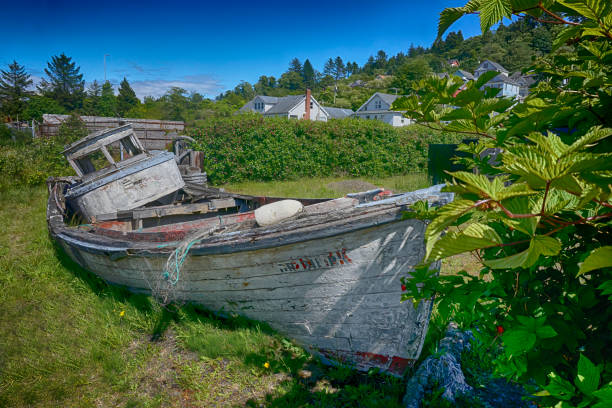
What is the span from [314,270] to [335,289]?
29 cm

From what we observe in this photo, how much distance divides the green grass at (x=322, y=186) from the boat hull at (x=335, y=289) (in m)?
8.03

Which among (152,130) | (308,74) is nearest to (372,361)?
(152,130)

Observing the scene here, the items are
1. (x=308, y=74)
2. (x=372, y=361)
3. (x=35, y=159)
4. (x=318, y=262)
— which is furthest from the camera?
(x=308, y=74)

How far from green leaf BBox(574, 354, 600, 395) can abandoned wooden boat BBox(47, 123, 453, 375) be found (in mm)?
1605

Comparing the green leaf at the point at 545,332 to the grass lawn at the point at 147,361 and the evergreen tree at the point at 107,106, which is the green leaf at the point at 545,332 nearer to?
the grass lawn at the point at 147,361

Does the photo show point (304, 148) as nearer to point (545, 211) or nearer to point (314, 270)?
point (314, 270)

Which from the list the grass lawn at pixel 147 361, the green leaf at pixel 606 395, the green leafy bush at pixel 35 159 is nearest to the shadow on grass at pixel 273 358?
the grass lawn at pixel 147 361

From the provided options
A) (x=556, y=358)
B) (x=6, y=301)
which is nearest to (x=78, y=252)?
(x=6, y=301)

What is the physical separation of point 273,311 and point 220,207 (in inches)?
128

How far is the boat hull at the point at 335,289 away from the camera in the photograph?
3094mm

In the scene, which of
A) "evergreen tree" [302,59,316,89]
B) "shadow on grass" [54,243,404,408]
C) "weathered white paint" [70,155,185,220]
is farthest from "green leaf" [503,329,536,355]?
→ "evergreen tree" [302,59,316,89]

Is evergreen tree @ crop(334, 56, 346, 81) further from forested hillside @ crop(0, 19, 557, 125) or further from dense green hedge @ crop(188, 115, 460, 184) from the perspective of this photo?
dense green hedge @ crop(188, 115, 460, 184)

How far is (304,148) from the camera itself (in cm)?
1454

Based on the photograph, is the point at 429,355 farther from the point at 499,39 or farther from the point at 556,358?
the point at 499,39
